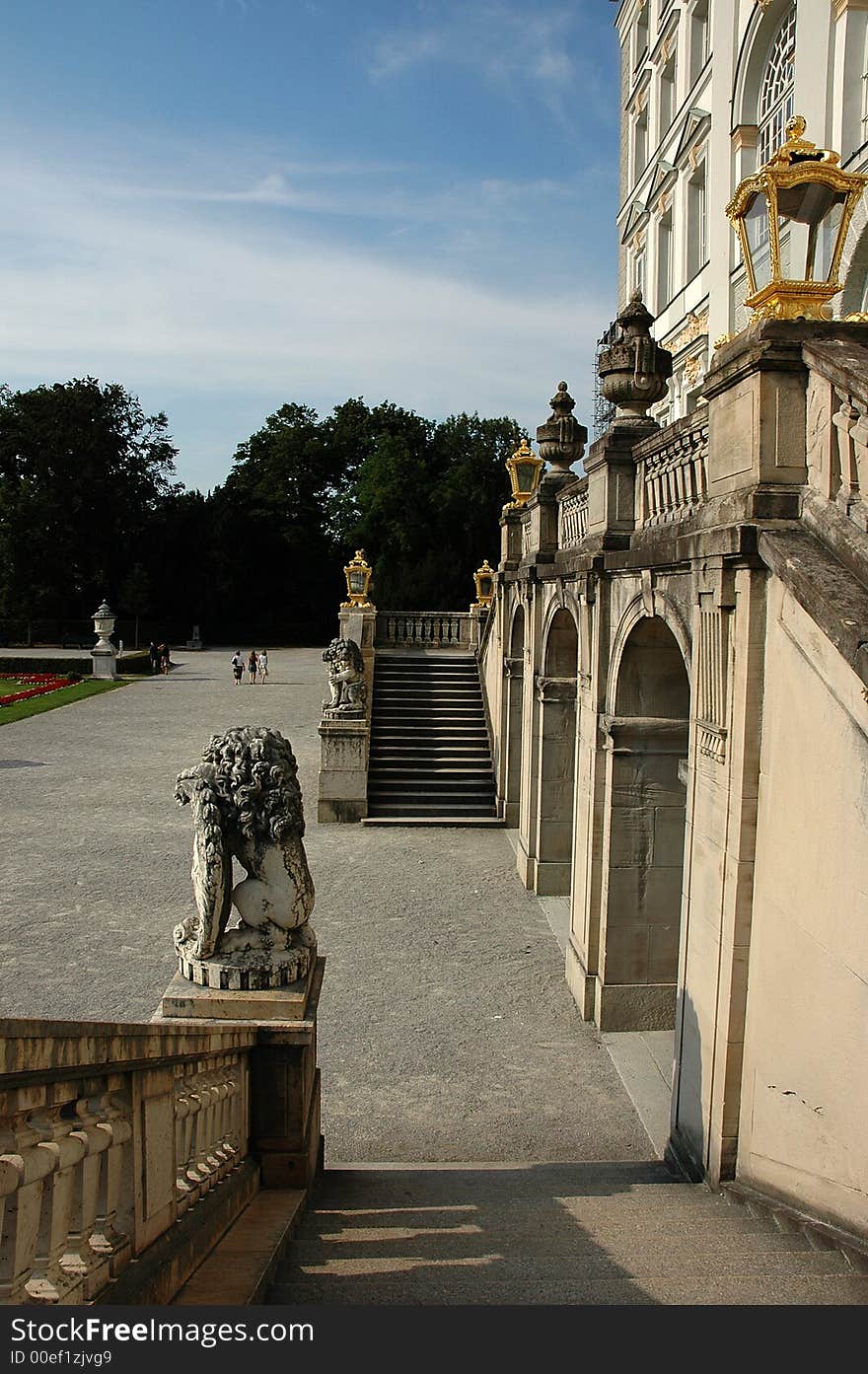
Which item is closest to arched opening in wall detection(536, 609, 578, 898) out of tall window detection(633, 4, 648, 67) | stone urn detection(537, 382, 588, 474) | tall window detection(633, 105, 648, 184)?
stone urn detection(537, 382, 588, 474)

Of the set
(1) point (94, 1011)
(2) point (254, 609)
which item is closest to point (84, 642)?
(2) point (254, 609)

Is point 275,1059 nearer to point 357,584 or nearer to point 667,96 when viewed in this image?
point 357,584

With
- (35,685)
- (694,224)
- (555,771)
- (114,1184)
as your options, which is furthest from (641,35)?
(114,1184)

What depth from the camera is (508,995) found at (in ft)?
32.7

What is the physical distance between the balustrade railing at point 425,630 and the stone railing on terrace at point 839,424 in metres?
20.2

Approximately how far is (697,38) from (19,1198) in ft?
76.8

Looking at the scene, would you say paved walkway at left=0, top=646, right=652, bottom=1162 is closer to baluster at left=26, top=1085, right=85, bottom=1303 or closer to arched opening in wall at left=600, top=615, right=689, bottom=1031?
arched opening in wall at left=600, top=615, right=689, bottom=1031

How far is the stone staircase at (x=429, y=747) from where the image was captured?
1761 cm

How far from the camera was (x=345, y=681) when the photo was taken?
17.7m

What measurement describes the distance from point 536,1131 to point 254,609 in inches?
1932

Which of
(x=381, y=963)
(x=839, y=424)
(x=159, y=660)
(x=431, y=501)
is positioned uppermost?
(x=431, y=501)

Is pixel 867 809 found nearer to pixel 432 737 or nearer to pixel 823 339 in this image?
pixel 823 339

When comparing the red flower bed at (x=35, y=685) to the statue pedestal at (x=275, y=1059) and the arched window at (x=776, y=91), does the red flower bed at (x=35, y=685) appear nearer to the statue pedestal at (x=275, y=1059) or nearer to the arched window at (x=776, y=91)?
the arched window at (x=776, y=91)

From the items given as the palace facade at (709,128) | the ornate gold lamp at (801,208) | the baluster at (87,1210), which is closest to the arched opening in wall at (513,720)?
the palace facade at (709,128)
